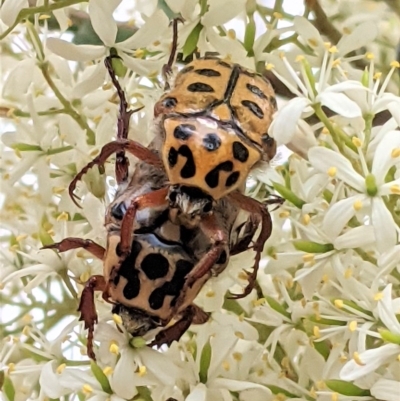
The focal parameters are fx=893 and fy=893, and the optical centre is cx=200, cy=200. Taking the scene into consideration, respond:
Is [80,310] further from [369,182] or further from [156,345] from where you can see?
[369,182]

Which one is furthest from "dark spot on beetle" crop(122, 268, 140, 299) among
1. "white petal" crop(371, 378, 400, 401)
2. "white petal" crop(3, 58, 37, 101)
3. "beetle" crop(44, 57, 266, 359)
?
"white petal" crop(3, 58, 37, 101)

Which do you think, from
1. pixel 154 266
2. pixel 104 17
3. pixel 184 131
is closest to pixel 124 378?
pixel 154 266

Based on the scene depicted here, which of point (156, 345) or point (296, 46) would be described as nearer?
point (156, 345)

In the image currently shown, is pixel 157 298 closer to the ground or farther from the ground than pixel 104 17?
closer to the ground

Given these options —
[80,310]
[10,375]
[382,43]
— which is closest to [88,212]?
[80,310]

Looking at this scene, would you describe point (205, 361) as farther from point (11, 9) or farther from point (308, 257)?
point (11, 9)

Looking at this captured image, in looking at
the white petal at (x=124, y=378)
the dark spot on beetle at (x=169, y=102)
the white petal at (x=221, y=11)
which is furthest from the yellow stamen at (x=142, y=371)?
the white petal at (x=221, y=11)

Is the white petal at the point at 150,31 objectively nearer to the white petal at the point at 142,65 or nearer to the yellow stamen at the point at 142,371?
the white petal at the point at 142,65
